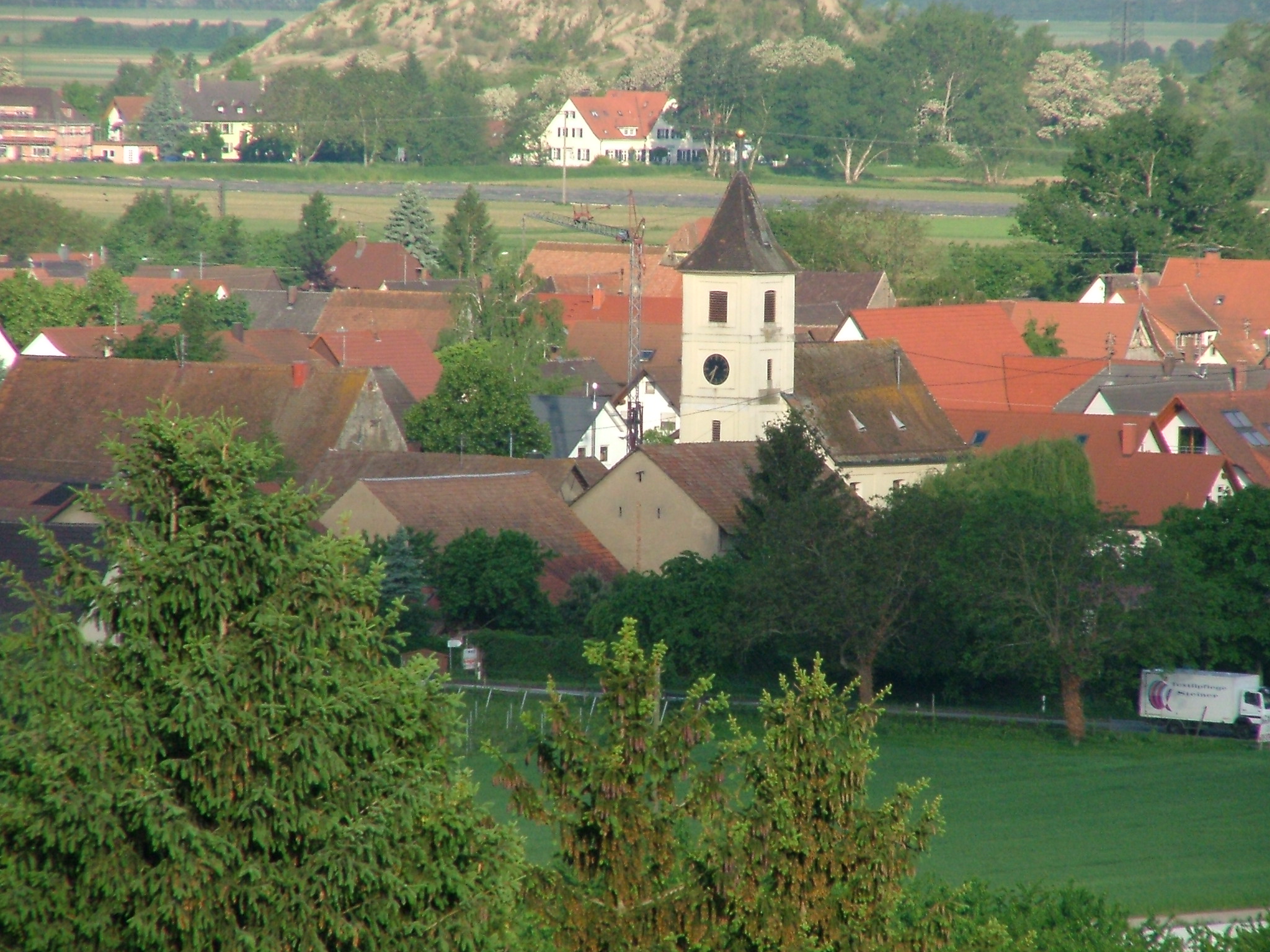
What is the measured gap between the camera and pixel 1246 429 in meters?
48.1

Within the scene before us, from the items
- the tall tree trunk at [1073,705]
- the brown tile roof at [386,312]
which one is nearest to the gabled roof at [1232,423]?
the tall tree trunk at [1073,705]

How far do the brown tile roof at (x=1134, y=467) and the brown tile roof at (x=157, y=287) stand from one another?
42363mm

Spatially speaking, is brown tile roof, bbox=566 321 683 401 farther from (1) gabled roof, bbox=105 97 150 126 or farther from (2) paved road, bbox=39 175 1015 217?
(1) gabled roof, bbox=105 97 150 126

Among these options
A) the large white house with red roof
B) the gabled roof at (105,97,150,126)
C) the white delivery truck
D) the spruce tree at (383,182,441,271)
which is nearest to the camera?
the white delivery truck

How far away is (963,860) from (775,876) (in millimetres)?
14341

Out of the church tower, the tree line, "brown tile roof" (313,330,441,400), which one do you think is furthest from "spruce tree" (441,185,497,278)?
the tree line

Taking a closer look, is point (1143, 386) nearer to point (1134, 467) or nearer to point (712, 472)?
point (1134, 467)

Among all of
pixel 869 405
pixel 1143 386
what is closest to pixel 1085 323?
pixel 1143 386

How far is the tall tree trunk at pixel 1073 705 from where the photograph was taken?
30797 millimetres

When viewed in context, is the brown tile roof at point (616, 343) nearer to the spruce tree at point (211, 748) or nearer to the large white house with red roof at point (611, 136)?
the spruce tree at point (211, 748)

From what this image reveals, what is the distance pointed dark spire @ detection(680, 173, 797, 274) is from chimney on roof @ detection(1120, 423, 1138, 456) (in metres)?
11.3

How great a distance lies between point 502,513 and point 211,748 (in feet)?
112

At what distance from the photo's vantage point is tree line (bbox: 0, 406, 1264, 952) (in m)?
7.93

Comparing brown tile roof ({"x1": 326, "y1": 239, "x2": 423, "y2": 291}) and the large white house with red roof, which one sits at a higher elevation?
the large white house with red roof
